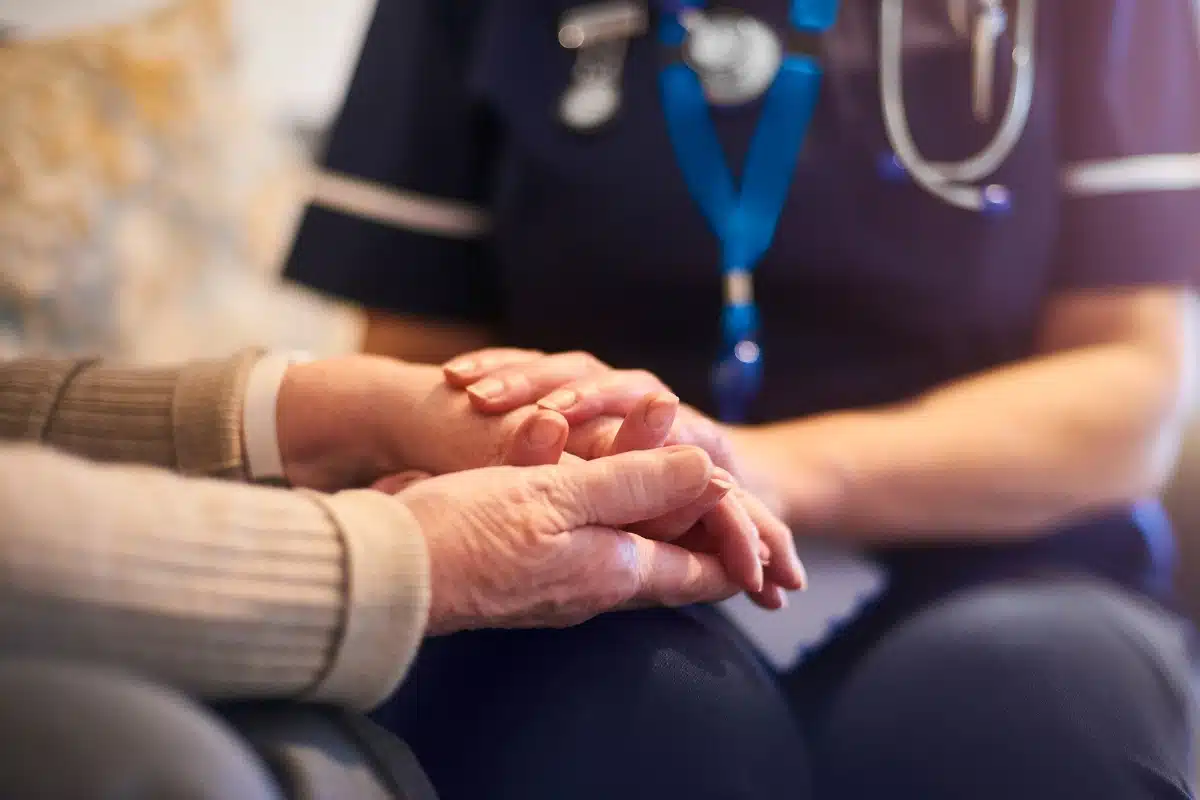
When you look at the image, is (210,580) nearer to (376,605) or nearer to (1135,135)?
(376,605)

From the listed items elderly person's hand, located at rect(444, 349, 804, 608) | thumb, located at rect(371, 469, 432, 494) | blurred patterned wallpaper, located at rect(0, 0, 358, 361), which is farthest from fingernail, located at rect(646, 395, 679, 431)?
blurred patterned wallpaper, located at rect(0, 0, 358, 361)

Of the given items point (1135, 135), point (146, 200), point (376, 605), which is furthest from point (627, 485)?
point (146, 200)

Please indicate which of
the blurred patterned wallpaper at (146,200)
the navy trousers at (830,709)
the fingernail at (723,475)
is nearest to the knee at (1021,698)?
the navy trousers at (830,709)

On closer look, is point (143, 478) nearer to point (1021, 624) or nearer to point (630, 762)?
point (630, 762)

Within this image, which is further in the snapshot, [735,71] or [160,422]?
[735,71]

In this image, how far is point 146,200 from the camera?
988 mm

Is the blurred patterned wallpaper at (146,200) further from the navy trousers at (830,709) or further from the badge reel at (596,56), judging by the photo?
the navy trousers at (830,709)

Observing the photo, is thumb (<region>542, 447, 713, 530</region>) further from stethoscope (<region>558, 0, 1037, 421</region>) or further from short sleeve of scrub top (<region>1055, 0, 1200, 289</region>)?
short sleeve of scrub top (<region>1055, 0, 1200, 289</region>)

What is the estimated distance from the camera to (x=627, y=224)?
0.65 m

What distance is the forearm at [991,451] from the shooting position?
2.06 feet

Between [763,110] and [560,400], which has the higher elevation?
[763,110]

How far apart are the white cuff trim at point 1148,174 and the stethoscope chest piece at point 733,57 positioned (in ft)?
0.73

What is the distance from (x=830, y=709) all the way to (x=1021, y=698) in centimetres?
9

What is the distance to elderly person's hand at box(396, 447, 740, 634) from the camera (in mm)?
398
